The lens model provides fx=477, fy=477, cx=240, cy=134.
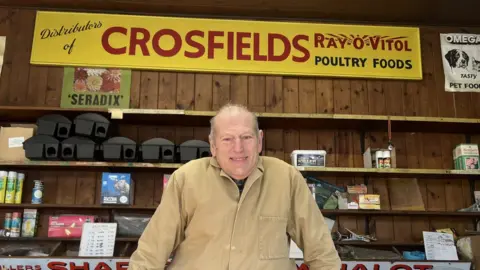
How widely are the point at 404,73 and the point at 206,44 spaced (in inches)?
75.7

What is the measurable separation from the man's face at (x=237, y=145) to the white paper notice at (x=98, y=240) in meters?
2.23

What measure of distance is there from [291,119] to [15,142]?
90.7 inches

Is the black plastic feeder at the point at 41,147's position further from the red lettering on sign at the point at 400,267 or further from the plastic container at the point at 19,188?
the red lettering on sign at the point at 400,267

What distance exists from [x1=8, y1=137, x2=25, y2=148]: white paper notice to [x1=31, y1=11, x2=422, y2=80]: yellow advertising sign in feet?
2.77

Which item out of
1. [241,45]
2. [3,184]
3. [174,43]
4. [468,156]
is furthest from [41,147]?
[468,156]

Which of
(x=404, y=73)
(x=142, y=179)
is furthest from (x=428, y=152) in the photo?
(x=142, y=179)

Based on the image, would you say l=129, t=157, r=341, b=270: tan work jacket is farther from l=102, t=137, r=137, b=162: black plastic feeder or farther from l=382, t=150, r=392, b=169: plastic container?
l=382, t=150, r=392, b=169: plastic container

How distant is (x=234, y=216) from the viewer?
1.68m

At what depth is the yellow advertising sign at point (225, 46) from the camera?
14.6ft

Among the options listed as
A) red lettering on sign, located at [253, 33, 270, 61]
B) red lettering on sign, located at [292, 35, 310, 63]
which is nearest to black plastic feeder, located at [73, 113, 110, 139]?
red lettering on sign, located at [253, 33, 270, 61]

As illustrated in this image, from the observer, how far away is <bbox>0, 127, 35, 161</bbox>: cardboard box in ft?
12.8

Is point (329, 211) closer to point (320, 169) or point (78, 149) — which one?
point (320, 169)

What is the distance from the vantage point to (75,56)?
4.42 metres

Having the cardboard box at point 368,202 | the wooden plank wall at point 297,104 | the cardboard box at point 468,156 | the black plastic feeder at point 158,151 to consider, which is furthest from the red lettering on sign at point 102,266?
the cardboard box at point 468,156
